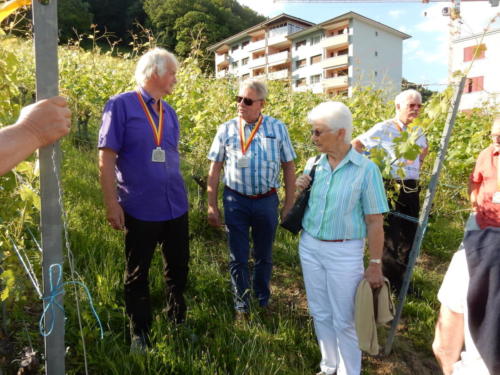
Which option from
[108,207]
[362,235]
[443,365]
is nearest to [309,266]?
[362,235]

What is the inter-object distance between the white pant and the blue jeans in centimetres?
60

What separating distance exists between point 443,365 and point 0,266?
1984 mm

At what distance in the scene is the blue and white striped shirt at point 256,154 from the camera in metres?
2.88

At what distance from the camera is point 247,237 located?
3027mm

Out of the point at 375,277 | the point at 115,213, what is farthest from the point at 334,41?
the point at 115,213

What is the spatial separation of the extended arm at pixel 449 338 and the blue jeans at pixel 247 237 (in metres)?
1.68

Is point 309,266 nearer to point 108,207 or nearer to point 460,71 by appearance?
point 108,207

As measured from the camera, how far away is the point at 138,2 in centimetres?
4144

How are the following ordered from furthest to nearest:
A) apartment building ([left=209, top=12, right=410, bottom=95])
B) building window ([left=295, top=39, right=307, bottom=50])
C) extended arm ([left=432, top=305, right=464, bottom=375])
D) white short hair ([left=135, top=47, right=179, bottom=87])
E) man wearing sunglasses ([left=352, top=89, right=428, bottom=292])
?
building window ([left=295, top=39, right=307, bottom=50]) → apartment building ([left=209, top=12, right=410, bottom=95]) → man wearing sunglasses ([left=352, top=89, right=428, bottom=292]) → white short hair ([left=135, top=47, right=179, bottom=87]) → extended arm ([left=432, top=305, right=464, bottom=375])

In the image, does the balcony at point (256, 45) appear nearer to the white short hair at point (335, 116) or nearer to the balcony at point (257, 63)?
the balcony at point (257, 63)

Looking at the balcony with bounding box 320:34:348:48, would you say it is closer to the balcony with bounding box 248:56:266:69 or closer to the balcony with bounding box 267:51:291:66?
the balcony with bounding box 267:51:291:66

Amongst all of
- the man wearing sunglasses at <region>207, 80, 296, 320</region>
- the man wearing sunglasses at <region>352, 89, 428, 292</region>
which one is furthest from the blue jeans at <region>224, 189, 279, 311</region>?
the man wearing sunglasses at <region>352, 89, 428, 292</region>

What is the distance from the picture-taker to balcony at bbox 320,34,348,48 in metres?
41.3

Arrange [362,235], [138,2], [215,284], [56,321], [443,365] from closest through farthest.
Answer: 1. [443,365]
2. [56,321]
3. [362,235]
4. [215,284]
5. [138,2]
